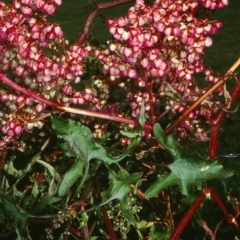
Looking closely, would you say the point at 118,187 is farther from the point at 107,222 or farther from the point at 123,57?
the point at 123,57

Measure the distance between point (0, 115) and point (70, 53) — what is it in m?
0.23

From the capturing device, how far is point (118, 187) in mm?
1180

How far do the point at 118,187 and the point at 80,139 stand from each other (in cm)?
10

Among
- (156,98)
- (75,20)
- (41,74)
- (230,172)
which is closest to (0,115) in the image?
(41,74)

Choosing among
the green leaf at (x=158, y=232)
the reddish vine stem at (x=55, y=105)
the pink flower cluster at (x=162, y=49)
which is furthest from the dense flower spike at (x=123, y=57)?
the green leaf at (x=158, y=232)

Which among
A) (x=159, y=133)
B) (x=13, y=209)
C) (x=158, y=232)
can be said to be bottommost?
(x=158, y=232)

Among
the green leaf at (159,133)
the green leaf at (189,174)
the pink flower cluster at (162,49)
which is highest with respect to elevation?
the pink flower cluster at (162,49)

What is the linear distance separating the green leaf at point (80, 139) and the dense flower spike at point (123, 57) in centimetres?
18

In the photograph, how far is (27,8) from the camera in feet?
4.54

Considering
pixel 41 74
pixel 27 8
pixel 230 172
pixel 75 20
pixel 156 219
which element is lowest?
pixel 75 20

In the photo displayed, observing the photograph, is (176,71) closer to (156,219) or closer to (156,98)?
(156,98)

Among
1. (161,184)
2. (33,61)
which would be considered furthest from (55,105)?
(161,184)

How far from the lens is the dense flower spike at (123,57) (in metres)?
1.31

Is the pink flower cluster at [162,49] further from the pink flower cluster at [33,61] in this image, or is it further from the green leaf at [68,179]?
the green leaf at [68,179]
